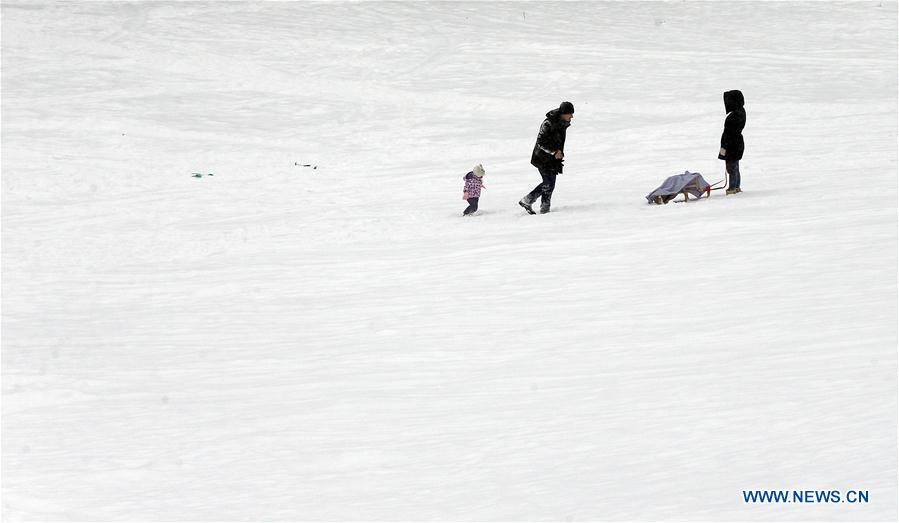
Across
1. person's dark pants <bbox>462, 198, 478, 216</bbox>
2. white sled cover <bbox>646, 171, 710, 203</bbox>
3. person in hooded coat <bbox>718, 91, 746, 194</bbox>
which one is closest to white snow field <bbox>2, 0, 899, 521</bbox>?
white sled cover <bbox>646, 171, 710, 203</bbox>

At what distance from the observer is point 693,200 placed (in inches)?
522

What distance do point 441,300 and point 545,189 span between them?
4.21m

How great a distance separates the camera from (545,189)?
1344 cm

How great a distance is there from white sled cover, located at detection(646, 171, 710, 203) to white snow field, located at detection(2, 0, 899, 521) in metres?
0.26

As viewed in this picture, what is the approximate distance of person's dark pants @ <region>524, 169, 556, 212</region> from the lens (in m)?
13.2

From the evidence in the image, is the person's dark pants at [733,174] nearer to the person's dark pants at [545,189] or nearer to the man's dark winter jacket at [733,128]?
the man's dark winter jacket at [733,128]

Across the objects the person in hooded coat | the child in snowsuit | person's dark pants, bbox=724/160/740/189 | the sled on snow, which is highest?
the person in hooded coat

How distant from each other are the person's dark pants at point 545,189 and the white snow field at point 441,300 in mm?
377

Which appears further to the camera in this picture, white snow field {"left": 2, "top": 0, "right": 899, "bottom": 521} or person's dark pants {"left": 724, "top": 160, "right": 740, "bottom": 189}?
person's dark pants {"left": 724, "top": 160, "right": 740, "bottom": 189}

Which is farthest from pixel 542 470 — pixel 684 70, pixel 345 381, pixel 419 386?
pixel 684 70

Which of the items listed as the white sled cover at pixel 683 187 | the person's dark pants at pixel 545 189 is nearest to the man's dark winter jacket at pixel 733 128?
the white sled cover at pixel 683 187

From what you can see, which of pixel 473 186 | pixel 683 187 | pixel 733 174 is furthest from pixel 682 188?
pixel 473 186

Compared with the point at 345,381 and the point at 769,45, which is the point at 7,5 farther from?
the point at 345,381

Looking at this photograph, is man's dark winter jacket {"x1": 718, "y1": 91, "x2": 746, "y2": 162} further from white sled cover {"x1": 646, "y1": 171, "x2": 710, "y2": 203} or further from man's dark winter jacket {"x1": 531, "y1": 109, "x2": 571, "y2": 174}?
man's dark winter jacket {"x1": 531, "y1": 109, "x2": 571, "y2": 174}
